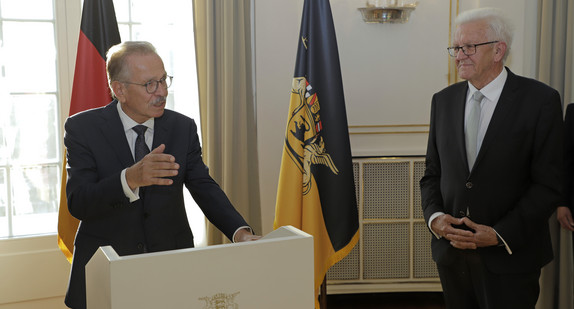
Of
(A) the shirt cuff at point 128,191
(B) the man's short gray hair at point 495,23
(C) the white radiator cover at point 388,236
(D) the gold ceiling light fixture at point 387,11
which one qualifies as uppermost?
(D) the gold ceiling light fixture at point 387,11

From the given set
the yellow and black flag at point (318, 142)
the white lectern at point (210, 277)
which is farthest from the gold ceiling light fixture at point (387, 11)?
the white lectern at point (210, 277)

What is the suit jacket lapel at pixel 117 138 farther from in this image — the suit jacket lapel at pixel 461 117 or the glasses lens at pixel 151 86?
the suit jacket lapel at pixel 461 117

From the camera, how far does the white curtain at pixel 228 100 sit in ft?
12.0

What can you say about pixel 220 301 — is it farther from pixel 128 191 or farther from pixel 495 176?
pixel 495 176

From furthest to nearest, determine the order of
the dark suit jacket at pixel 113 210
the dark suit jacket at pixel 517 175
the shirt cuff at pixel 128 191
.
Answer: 1. the dark suit jacket at pixel 517 175
2. the dark suit jacket at pixel 113 210
3. the shirt cuff at pixel 128 191

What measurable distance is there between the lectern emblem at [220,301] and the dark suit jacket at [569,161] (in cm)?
224

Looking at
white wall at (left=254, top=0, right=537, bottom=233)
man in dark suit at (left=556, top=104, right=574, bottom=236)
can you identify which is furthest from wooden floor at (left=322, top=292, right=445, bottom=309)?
man in dark suit at (left=556, top=104, right=574, bottom=236)

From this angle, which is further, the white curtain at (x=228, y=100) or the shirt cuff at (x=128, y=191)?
the white curtain at (x=228, y=100)

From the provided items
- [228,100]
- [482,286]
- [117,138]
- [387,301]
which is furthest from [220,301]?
[387,301]

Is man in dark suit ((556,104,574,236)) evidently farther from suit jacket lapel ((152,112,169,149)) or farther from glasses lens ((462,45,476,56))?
suit jacket lapel ((152,112,169,149))

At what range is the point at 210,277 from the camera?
1341mm

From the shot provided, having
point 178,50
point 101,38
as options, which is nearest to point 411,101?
point 178,50

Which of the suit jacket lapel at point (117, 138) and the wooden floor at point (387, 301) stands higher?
the suit jacket lapel at point (117, 138)

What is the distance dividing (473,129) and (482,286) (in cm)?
68
